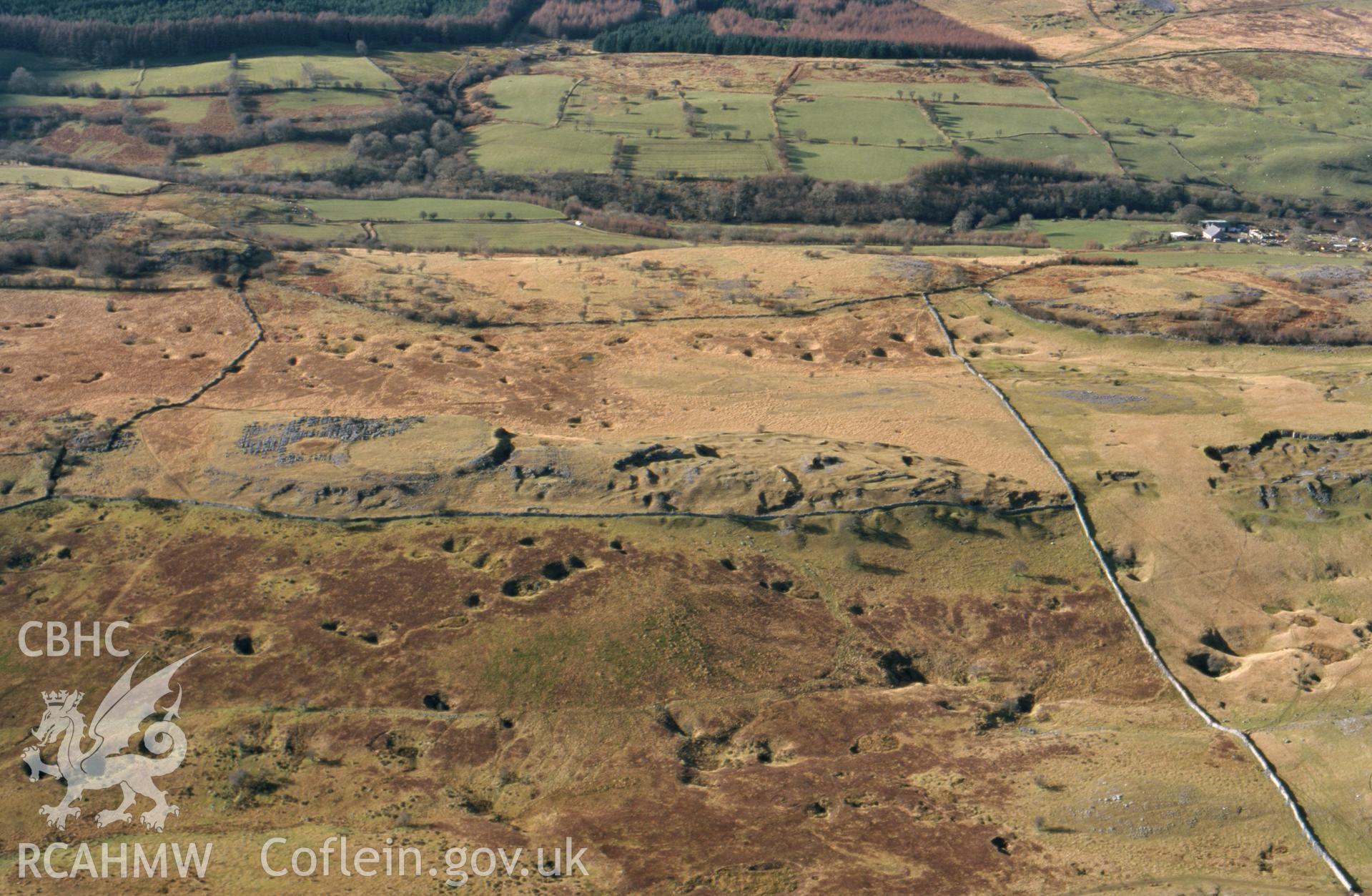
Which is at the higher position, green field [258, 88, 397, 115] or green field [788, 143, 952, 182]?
green field [258, 88, 397, 115]

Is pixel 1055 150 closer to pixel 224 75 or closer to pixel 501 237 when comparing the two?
pixel 501 237

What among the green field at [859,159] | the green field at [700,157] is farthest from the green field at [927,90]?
the green field at [700,157]

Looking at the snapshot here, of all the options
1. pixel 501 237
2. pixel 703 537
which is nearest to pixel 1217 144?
pixel 501 237

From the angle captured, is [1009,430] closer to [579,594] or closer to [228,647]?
[579,594]

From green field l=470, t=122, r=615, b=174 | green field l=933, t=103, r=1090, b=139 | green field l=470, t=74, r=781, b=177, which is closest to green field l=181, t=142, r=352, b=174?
green field l=470, t=122, r=615, b=174

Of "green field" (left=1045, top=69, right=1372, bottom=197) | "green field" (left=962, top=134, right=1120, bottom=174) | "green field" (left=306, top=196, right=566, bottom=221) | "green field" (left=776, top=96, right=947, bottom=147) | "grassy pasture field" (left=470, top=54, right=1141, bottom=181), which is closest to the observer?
"green field" (left=306, top=196, right=566, bottom=221)

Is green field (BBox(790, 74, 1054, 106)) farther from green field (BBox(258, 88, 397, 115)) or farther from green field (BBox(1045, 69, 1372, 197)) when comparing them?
green field (BBox(258, 88, 397, 115))

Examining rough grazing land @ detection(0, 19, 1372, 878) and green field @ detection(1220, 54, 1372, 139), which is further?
green field @ detection(1220, 54, 1372, 139)

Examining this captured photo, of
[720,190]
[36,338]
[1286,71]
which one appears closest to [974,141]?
[720,190]

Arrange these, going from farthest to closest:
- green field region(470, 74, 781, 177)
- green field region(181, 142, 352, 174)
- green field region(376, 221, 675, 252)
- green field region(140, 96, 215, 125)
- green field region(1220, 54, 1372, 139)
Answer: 1. green field region(1220, 54, 1372, 139)
2. green field region(140, 96, 215, 125)
3. green field region(470, 74, 781, 177)
4. green field region(181, 142, 352, 174)
5. green field region(376, 221, 675, 252)
